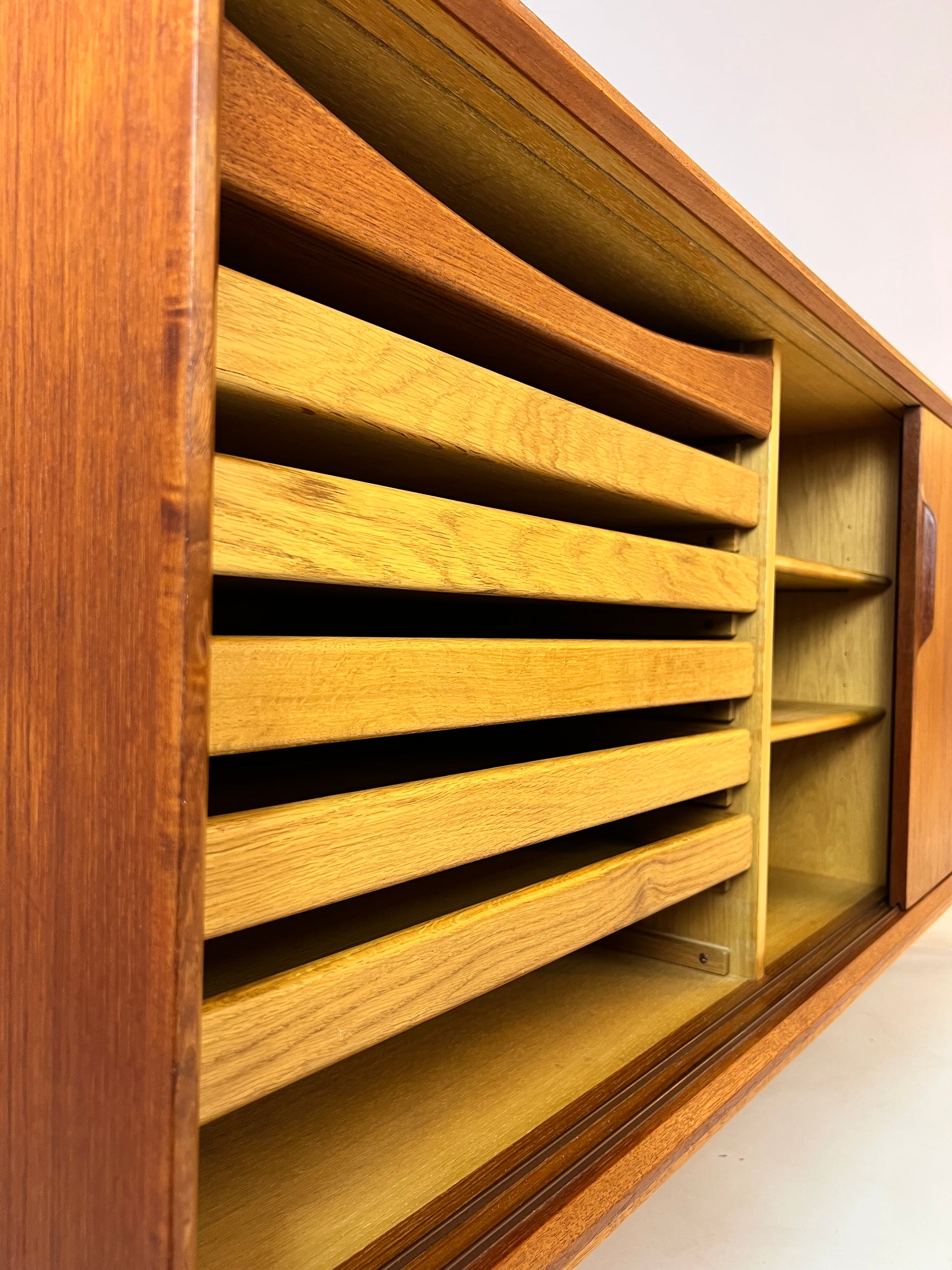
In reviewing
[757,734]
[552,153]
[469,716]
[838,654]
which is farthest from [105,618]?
[838,654]

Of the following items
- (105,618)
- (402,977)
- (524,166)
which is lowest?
(402,977)

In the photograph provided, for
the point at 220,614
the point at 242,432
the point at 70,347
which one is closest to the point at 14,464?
the point at 70,347

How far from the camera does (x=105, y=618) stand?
0.49 m

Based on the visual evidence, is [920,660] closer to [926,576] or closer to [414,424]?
[926,576]

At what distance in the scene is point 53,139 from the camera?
52 centimetres

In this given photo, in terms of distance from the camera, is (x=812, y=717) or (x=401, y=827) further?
(x=812, y=717)

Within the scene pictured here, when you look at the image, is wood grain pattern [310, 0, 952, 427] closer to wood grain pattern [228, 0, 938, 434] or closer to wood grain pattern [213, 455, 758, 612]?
wood grain pattern [228, 0, 938, 434]

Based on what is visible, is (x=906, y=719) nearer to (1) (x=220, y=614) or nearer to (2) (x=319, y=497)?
(1) (x=220, y=614)

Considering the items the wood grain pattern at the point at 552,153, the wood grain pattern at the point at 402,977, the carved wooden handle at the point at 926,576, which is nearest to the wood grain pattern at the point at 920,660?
the carved wooden handle at the point at 926,576

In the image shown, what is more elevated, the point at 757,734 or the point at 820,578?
the point at 820,578

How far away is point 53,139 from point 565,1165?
714 mm

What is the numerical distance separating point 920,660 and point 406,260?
47.6 inches

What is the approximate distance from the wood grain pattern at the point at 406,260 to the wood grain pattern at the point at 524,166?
7cm

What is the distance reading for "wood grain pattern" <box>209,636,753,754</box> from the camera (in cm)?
52
